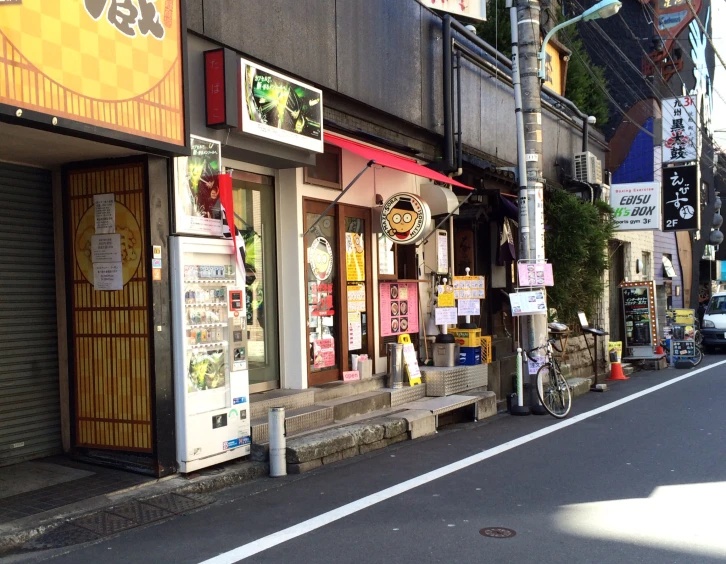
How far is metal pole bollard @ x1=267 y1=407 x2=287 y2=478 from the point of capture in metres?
7.37

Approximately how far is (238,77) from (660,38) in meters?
24.1

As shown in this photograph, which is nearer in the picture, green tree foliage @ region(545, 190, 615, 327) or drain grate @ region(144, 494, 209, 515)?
drain grate @ region(144, 494, 209, 515)

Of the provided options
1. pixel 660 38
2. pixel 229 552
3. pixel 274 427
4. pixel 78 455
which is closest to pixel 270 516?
pixel 229 552

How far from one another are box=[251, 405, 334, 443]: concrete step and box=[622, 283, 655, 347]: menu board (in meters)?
12.8

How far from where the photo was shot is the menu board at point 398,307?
11703mm

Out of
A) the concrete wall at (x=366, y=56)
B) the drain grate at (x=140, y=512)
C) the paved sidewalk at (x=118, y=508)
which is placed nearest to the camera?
the paved sidewalk at (x=118, y=508)

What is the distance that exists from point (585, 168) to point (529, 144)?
7768 millimetres

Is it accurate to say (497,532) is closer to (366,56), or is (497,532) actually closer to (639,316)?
(366,56)

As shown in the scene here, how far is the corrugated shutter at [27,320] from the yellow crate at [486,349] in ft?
24.7

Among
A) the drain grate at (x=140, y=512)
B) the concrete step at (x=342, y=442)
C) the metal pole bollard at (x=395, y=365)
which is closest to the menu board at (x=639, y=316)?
the metal pole bollard at (x=395, y=365)

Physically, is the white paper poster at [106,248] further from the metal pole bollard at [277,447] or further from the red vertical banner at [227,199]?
the metal pole bollard at [277,447]

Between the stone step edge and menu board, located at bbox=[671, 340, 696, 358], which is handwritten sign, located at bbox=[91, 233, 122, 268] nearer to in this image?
the stone step edge

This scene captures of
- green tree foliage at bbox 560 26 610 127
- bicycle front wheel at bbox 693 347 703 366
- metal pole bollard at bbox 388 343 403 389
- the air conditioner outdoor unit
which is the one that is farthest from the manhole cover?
green tree foliage at bbox 560 26 610 127

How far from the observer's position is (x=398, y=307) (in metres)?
12.0
